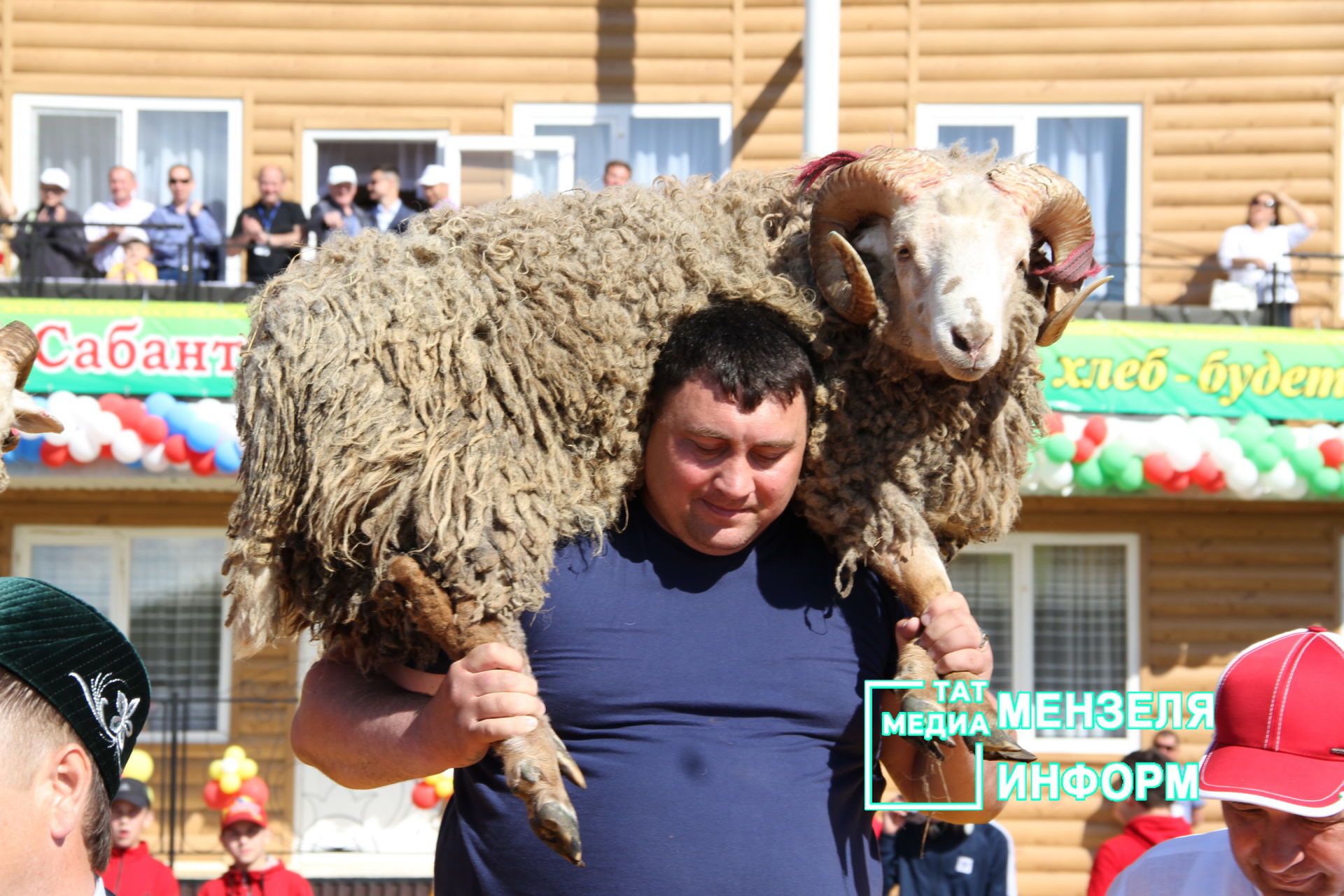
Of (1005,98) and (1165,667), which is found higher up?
(1005,98)

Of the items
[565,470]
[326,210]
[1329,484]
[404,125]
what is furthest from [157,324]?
[1329,484]

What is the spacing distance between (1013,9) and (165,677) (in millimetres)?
9173

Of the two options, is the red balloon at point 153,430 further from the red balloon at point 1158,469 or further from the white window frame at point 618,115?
the red balloon at point 1158,469

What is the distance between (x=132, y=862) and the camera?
19.4 ft

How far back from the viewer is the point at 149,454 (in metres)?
9.13

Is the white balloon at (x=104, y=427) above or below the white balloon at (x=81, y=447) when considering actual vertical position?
above

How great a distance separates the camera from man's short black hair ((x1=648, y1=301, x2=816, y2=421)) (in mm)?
2363

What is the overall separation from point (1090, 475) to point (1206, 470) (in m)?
0.84

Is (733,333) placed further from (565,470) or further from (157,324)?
(157,324)

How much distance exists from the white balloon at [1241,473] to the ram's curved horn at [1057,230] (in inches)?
299

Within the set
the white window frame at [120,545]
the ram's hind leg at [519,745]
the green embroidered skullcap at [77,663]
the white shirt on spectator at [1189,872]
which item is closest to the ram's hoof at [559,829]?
the ram's hind leg at [519,745]

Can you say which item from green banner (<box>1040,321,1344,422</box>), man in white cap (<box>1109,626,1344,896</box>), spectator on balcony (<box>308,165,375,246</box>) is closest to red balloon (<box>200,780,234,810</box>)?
spectator on balcony (<box>308,165,375,246</box>)

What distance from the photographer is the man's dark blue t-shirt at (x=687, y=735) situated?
2.29m

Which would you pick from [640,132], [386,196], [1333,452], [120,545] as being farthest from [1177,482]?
[120,545]
